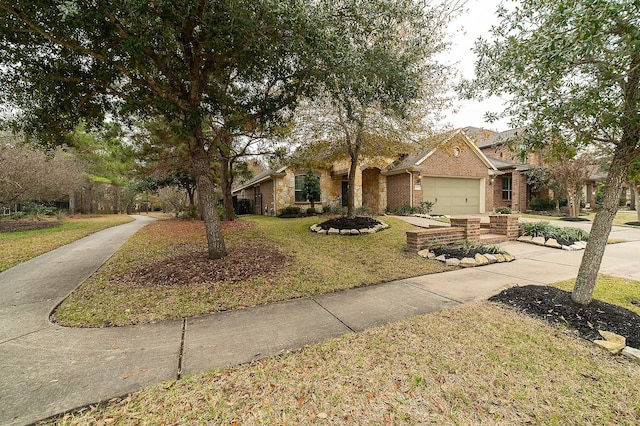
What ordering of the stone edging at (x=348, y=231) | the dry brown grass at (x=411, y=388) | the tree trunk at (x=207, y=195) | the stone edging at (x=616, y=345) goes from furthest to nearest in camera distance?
the stone edging at (x=348, y=231) → the tree trunk at (x=207, y=195) → the stone edging at (x=616, y=345) → the dry brown grass at (x=411, y=388)

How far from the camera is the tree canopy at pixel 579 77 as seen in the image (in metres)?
2.36

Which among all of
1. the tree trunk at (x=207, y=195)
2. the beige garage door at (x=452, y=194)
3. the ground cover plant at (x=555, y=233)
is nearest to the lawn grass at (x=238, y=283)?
the tree trunk at (x=207, y=195)

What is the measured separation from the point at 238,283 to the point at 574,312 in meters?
4.79

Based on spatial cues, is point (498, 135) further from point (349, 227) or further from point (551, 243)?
point (349, 227)

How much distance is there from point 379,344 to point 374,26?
520 cm

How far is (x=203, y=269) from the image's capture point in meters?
5.35

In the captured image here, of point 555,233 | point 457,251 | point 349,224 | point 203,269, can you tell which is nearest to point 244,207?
point 349,224

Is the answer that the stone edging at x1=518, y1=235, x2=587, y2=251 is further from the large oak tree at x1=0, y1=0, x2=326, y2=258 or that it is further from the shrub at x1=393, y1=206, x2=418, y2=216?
the large oak tree at x1=0, y1=0, x2=326, y2=258

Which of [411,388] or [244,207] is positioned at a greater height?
[244,207]

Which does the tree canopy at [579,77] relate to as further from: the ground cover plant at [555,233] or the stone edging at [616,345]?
the ground cover plant at [555,233]

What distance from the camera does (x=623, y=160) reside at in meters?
3.05

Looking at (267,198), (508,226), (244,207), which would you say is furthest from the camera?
(244,207)

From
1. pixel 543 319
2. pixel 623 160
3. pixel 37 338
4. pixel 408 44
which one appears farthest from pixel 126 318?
pixel 408 44

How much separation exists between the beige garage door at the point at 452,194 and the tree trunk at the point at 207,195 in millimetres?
12540
